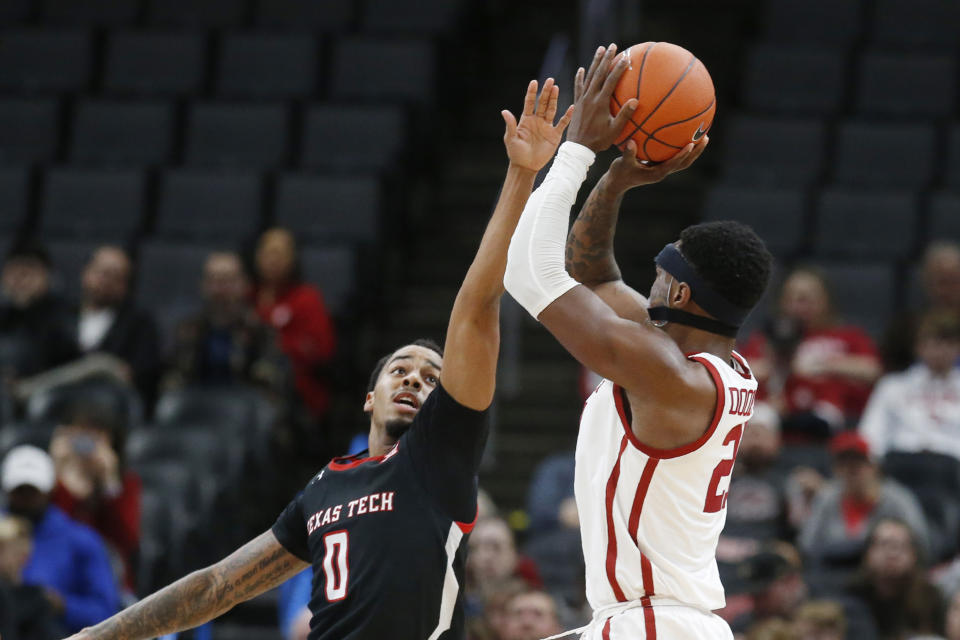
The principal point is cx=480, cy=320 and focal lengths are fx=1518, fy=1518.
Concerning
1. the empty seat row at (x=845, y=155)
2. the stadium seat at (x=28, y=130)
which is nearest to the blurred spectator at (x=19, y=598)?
the stadium seat at (x=28, y=130)

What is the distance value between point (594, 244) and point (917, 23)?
845 cm

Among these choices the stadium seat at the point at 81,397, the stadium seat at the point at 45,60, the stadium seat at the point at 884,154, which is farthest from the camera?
the stadium seat at the point at 45,60

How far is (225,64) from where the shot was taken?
37.6 ft

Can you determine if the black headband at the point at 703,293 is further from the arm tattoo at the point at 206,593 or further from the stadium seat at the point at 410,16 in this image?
the stadium seat at the point at 410,16

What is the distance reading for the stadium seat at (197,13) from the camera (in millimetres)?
12188

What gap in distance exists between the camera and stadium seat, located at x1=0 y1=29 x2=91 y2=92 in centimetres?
1160

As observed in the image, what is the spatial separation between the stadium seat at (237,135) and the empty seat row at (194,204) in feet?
1.47

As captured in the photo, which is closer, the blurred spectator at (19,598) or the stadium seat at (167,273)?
the blurred spectator at (19,598)

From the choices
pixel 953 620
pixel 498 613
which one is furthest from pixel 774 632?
pixel 498 613

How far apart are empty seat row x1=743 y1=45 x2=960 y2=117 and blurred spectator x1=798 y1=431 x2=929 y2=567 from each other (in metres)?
3.96

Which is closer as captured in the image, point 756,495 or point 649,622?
point 649,622

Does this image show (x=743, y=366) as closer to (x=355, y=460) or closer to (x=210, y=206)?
(x=355, y=460)

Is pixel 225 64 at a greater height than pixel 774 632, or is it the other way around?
pixel 225 64

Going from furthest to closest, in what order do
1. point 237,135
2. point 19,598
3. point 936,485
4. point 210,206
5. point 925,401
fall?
point 237,135 < point 210,206 < point 925,401 < point 936,485 < point 19,598
